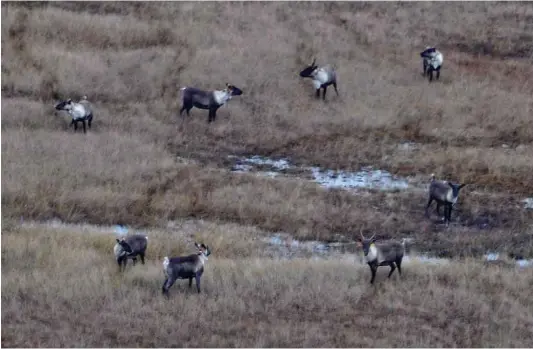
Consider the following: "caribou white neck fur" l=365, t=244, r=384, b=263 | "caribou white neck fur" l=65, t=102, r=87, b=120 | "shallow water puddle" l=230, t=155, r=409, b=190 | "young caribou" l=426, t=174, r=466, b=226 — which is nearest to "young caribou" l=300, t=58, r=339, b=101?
"shallow water puddle" l=230, t=155, r=409, b=190

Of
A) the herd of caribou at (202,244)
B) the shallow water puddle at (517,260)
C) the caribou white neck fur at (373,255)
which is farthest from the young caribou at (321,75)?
the caribou white neck fur at (373,255)

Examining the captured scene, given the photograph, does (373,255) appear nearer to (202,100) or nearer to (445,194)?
(445,194)

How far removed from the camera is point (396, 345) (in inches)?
581

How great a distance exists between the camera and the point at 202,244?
17.1 m

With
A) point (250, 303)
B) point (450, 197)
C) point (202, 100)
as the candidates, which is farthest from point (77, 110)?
point (250, 303)

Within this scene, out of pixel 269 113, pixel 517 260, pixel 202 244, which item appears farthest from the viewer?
pixel 269 113

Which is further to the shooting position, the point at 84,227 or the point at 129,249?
the point at 84,227

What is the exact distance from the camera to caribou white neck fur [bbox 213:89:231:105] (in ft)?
90.1

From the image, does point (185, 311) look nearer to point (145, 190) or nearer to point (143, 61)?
point (145, 190)

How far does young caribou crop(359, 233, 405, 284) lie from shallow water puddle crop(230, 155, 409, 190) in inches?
255

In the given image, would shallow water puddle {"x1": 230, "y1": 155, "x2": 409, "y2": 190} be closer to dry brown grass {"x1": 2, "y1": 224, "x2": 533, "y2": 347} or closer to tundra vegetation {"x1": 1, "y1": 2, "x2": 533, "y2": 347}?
tundra vegetation {"x1": 1, "y1": 2, "x2": 533, "y2": 347}

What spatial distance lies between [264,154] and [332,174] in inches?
90.7

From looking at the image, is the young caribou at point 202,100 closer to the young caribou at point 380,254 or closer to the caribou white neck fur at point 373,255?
the young caribou at point 380,254

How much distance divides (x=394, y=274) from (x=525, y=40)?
1944 centimetres
